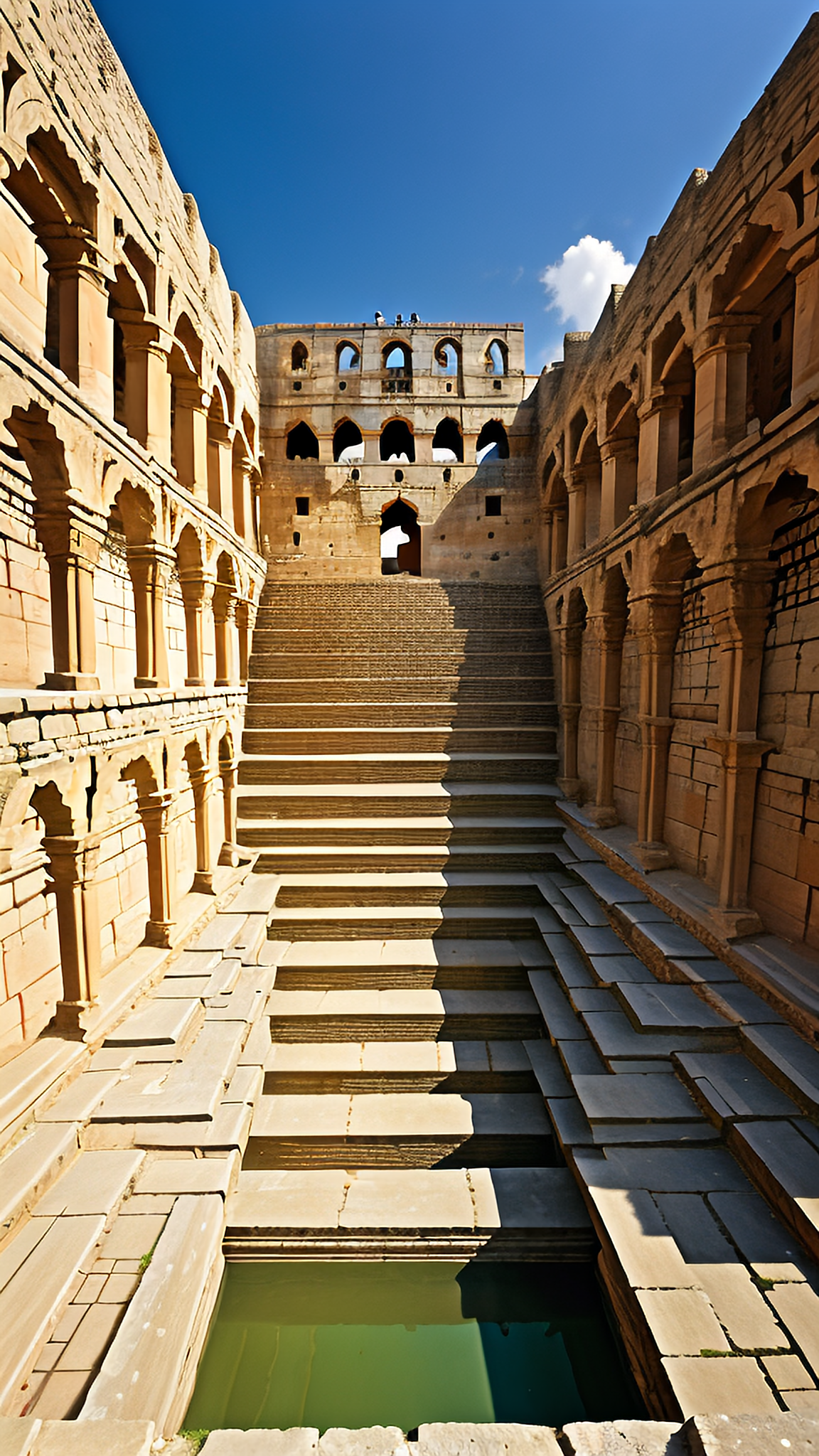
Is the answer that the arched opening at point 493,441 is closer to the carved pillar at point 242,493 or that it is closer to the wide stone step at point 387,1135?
the carved pillar at point 242,493

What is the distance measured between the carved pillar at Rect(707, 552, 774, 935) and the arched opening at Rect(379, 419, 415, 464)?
1446 centimetres

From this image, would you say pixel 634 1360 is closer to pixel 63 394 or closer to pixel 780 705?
pixel 780 705

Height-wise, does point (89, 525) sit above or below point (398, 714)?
above

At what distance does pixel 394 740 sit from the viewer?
451 inches

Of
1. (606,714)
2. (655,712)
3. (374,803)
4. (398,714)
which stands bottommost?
(374,803)

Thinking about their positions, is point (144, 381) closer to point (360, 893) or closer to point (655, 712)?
point (360, 893)

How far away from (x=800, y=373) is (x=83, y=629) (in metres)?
6.39

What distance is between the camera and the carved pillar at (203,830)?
8492 millimetres

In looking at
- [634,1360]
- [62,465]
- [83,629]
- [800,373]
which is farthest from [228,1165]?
[800,373]

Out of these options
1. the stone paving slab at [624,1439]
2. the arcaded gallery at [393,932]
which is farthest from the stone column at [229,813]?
the stone paving slab at [624,1439]

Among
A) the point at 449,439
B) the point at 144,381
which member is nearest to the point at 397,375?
the point at 449,439

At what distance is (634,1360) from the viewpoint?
11.8 feet

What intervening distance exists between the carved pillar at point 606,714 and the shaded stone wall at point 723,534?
33mm

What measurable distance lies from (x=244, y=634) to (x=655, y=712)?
26.7 ft
